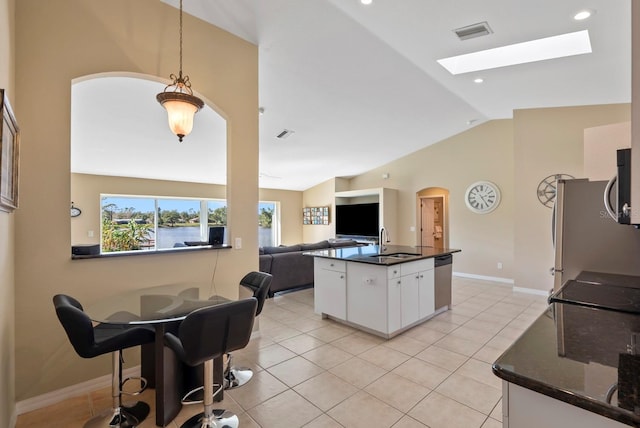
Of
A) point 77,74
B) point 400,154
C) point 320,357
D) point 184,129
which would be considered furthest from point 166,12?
point 400,154

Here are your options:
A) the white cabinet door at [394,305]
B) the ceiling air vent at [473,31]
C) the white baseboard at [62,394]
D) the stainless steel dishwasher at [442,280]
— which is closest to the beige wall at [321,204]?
the stainless steel dishwasher at [442,280]

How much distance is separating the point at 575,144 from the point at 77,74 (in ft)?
21.5

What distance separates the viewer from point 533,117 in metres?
5.15

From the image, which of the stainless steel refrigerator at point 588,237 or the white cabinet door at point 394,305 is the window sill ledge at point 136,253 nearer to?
the white cabinet door at point 394,305

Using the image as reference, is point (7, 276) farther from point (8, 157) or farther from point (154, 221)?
point (154, 221)

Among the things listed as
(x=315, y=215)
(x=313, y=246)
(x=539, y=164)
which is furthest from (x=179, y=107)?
(x=315, y=215)

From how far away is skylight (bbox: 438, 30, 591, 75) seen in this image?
315cm

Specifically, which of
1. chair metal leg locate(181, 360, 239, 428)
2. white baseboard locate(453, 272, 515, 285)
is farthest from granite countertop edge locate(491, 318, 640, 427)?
white baseboard locate(453, 272, 515, 285)

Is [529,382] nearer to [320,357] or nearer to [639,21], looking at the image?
[639,21]

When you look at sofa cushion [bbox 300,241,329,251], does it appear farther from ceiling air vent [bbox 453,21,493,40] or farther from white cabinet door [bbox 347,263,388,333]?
ceiling air vent [bbox 453,21,493,40]

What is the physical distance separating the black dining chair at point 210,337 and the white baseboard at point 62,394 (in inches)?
39.0

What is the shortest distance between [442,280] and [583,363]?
134 inches

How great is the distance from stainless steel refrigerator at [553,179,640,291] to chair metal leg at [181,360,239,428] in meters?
2.71

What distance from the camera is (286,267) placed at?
4.96 metres
